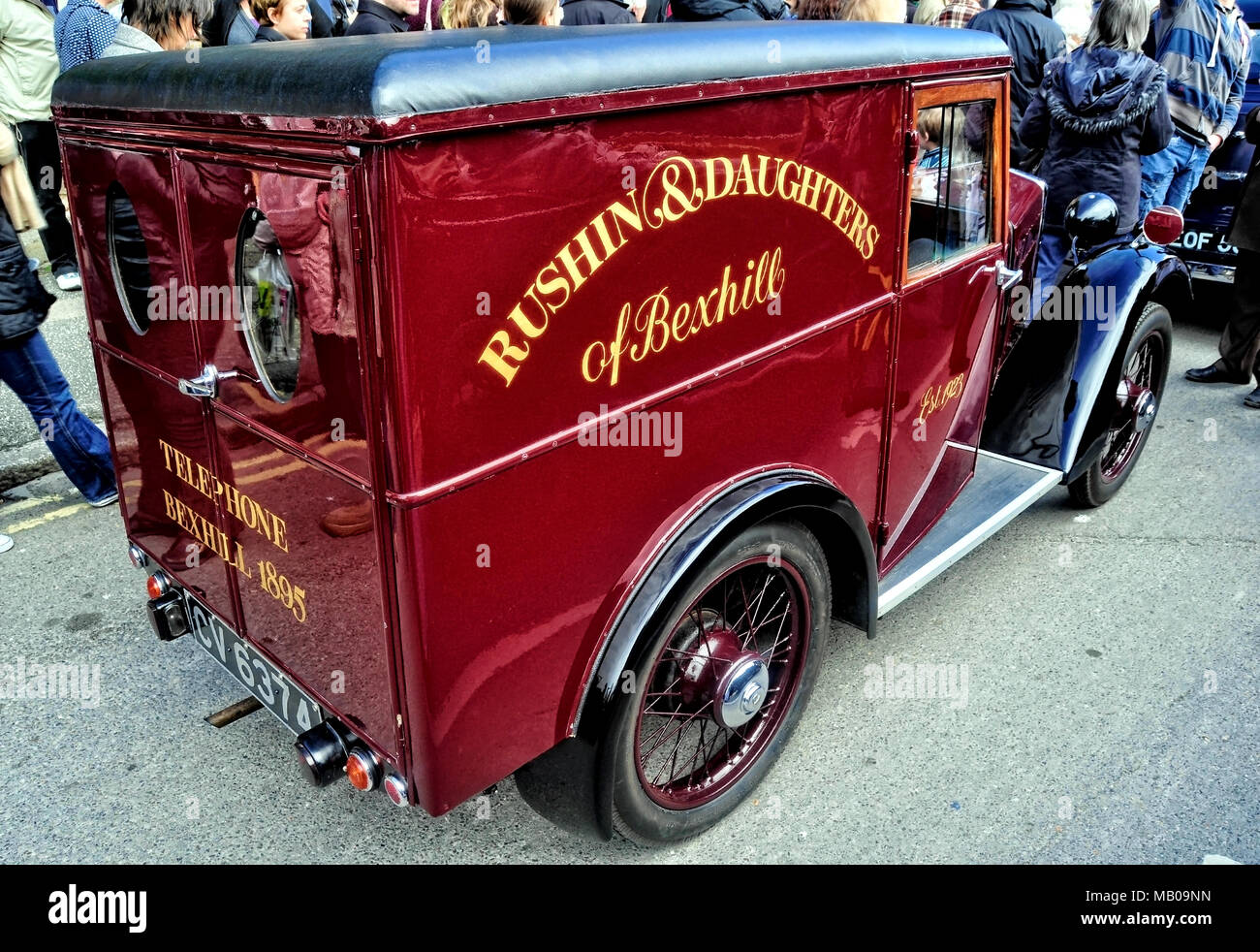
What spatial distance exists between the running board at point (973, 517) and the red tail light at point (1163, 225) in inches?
48.4

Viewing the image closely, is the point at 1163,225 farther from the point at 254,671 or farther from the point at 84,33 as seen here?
the point at 84,33

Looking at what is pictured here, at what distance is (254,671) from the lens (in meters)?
2.62

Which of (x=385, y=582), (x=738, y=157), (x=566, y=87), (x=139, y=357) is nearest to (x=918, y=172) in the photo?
(x=738, y=157)

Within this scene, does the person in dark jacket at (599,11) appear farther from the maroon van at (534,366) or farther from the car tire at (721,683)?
the car tire at (721,683)

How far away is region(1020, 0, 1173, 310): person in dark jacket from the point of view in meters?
5.02

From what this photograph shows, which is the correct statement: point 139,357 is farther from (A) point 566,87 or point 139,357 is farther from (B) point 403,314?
(A) point 566,87

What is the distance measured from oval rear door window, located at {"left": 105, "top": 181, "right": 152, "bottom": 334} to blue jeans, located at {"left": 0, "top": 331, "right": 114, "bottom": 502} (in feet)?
6.03

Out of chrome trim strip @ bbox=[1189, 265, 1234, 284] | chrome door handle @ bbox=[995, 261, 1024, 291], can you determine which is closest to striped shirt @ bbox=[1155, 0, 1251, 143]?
chrome trim strip @ bbox=[1189, 265, 1234, 284]

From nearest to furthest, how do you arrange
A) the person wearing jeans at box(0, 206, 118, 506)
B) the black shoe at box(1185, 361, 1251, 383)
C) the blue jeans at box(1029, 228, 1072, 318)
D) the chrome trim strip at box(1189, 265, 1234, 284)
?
the person wearing jeans at box(0, 206, 118, 506), the blue jeans at box(1029, 228, 1072, 318), the black shoe at box(1185, 361, 1251, 383), the chrome trim strip at box(1189, 265, 1234, 284)

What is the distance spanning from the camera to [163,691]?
3.29 m

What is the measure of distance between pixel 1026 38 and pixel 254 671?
5.48m

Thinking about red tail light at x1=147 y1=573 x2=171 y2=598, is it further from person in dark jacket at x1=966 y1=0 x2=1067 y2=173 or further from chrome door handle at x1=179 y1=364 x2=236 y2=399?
person in dark jacket at x1=966 y1=0 x2=1067 y2=173

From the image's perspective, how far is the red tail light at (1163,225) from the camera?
4.21m

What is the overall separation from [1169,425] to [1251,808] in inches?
116
